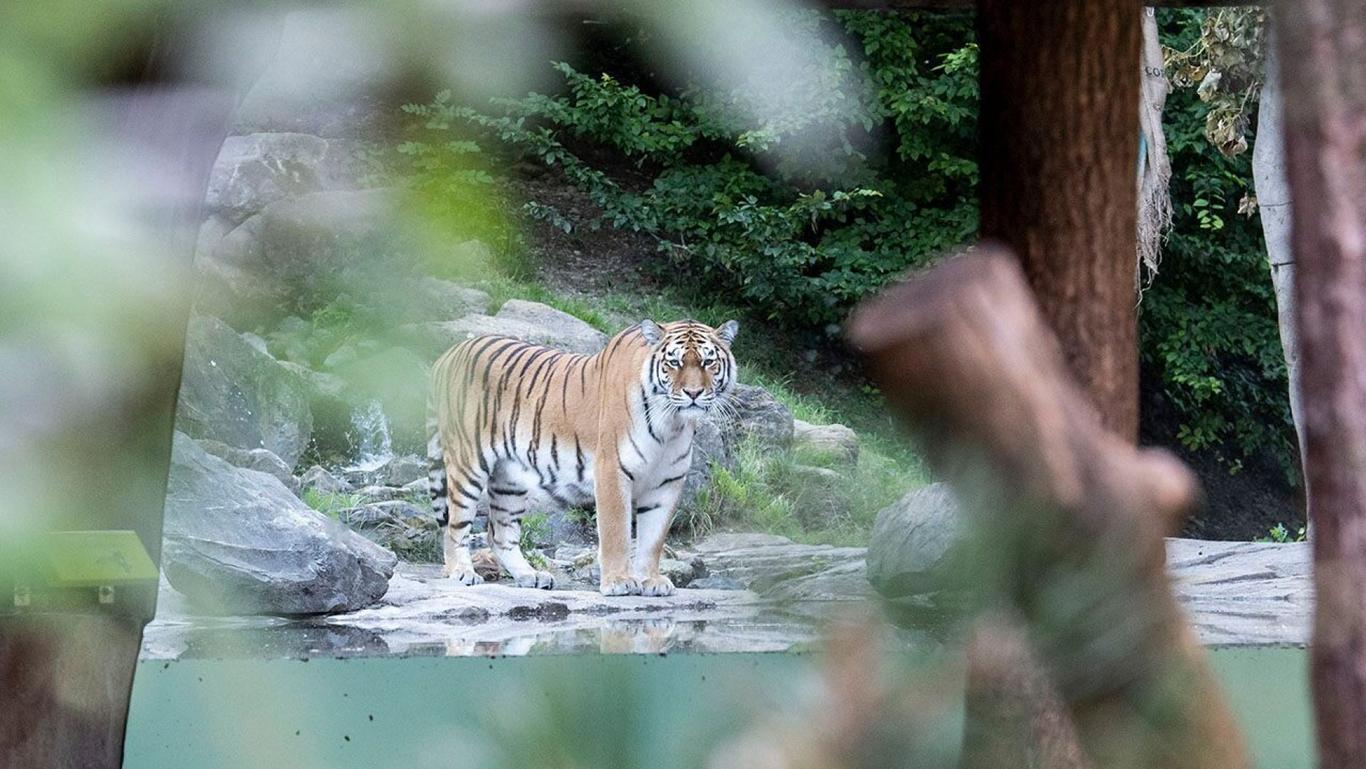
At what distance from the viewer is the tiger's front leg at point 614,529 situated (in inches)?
197

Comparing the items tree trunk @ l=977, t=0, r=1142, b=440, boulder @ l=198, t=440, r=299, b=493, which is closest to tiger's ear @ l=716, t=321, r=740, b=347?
boulder @ l=198, t=440, r=299, b=493

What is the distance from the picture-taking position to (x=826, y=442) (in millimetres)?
5727

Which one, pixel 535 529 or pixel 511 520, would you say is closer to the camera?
pixel 511 520

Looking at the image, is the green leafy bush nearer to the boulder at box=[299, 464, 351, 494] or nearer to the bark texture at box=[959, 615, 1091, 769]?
the boulder at box=[299, 464, 351, 494]

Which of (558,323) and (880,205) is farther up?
(880,205)

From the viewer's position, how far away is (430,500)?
5.30 meters

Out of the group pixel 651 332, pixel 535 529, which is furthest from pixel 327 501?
pixel 651 332

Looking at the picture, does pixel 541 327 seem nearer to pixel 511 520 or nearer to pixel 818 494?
pixel 511 520

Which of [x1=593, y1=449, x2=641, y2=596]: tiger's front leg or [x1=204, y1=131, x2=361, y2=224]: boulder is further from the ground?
[x1=204, y1=131, x2=361, y2=224]: boulder

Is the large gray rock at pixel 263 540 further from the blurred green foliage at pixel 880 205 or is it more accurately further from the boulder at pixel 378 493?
the blurred green foliage at pixel 880 205

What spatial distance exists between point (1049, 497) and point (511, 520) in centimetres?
478

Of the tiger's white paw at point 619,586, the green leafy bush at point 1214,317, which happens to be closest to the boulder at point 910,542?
the tiger's white paw at point 619,586

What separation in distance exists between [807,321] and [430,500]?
2010 mm

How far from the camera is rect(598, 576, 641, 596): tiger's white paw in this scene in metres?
4.98
